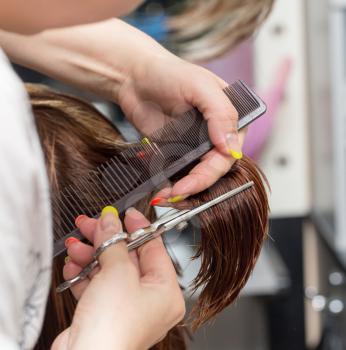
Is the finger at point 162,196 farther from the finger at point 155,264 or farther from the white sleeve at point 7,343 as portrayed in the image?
the white sleeve at point 7,343

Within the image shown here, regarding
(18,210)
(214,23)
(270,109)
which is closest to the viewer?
(18,210)

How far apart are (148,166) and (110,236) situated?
8 cm

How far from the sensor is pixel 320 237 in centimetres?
120

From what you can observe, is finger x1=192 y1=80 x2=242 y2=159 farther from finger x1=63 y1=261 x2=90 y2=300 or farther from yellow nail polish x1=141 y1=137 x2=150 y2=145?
finger x1=63 y1=261 x2=90 y2=300

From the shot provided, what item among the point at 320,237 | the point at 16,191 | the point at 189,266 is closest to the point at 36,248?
the point at 16,191

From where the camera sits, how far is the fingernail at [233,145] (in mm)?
584

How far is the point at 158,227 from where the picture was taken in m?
0.58

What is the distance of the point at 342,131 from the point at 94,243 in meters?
0.86

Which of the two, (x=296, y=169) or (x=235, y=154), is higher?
(x=235, y=154)

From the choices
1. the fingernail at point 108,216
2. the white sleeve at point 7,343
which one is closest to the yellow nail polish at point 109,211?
the fingernail at point 108,216

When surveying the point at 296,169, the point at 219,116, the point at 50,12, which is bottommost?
the point at 296,169

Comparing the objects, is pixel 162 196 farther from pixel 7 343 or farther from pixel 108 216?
pixel 7 343

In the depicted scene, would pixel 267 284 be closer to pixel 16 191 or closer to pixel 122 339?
pixel 122 339

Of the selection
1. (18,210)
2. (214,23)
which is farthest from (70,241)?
(214,23)
